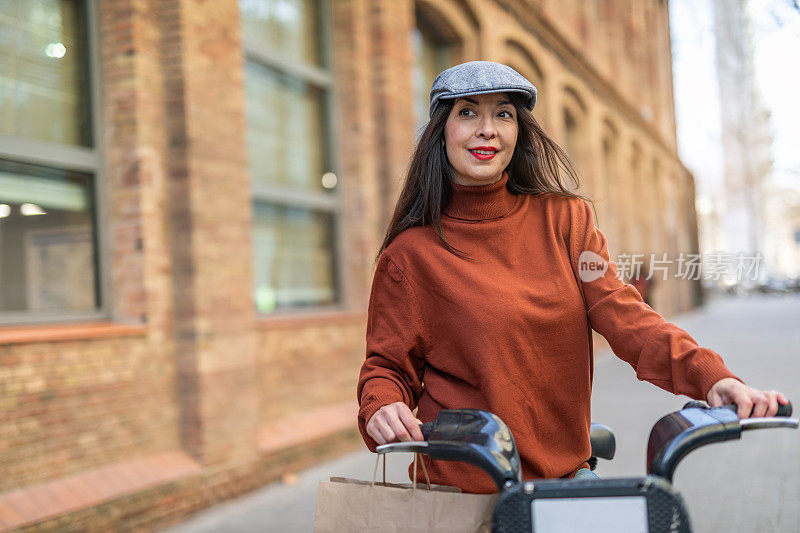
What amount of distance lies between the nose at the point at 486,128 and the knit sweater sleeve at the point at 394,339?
1.42 feet

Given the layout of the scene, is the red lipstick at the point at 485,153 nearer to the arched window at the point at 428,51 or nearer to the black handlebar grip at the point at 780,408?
A: the black handlebar grip at the point at 780,408

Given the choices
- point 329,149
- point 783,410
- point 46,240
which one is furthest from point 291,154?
point 783,410

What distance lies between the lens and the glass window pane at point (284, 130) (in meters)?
7.24

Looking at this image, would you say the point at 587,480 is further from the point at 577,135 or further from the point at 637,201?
the point at 637,201

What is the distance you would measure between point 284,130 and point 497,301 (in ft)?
19.7

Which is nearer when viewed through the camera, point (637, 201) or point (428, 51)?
point (428, 51)

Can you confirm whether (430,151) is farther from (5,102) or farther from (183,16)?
(183,16)

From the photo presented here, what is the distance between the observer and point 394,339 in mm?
2129

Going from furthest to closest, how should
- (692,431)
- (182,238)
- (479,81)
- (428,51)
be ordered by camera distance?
(428,51) → (182,238) → (479,81) → (692,431)

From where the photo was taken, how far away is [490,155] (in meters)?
2.18

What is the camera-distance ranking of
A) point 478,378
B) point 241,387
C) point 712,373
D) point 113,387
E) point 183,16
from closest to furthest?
1. point 712,373
2. point 478,378
3. point 113,387
4. point 183,16
5. point 241,387

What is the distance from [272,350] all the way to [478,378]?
5.00 metres

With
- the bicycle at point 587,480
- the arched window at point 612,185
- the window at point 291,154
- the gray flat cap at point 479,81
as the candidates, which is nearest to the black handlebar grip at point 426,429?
the bicycle at point 587,480

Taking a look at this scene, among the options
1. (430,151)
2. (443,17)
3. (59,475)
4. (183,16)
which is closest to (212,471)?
(59,475)
